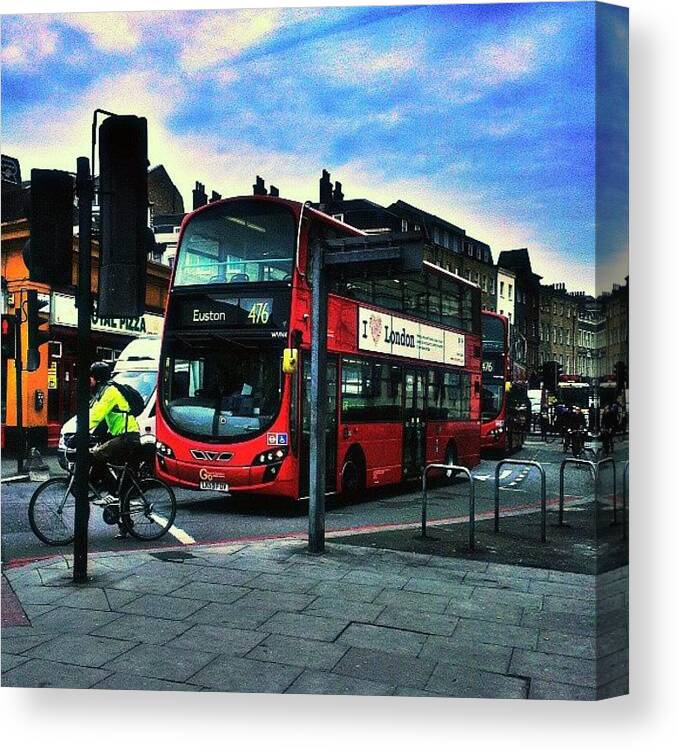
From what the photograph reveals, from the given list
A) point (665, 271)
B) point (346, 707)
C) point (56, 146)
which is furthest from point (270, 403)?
point (665, 271)

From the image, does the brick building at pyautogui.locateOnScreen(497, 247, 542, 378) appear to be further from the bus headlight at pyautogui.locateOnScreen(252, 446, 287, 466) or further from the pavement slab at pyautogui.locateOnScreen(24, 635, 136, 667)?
the pavement slab at pyautogui.locateOnScreen(24, 635, 136, 667)

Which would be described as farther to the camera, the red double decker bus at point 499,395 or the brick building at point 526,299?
the red double decker bus at point 499,395

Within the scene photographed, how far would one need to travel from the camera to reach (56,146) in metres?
5.38

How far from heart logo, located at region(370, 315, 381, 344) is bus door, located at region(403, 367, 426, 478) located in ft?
1.25

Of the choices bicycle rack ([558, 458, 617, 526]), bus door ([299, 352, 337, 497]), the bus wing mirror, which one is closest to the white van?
the bus wing mirror

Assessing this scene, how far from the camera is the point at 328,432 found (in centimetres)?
542

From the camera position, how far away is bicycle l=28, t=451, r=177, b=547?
210 inches

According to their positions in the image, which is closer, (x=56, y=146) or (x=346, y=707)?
(x=346, y=707)

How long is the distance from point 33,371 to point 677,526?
4264 millimetres

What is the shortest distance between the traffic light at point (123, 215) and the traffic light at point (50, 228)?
0.24 meters

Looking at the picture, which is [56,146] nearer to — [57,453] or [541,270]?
[57,453]

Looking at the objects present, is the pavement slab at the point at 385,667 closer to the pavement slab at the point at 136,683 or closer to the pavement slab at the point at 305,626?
the pavement slab at the point at 305,626

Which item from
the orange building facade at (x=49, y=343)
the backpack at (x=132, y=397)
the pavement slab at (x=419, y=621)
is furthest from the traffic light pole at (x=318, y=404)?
the orange building facade at (x=49, y=343)

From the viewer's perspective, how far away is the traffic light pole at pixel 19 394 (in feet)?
17.6
